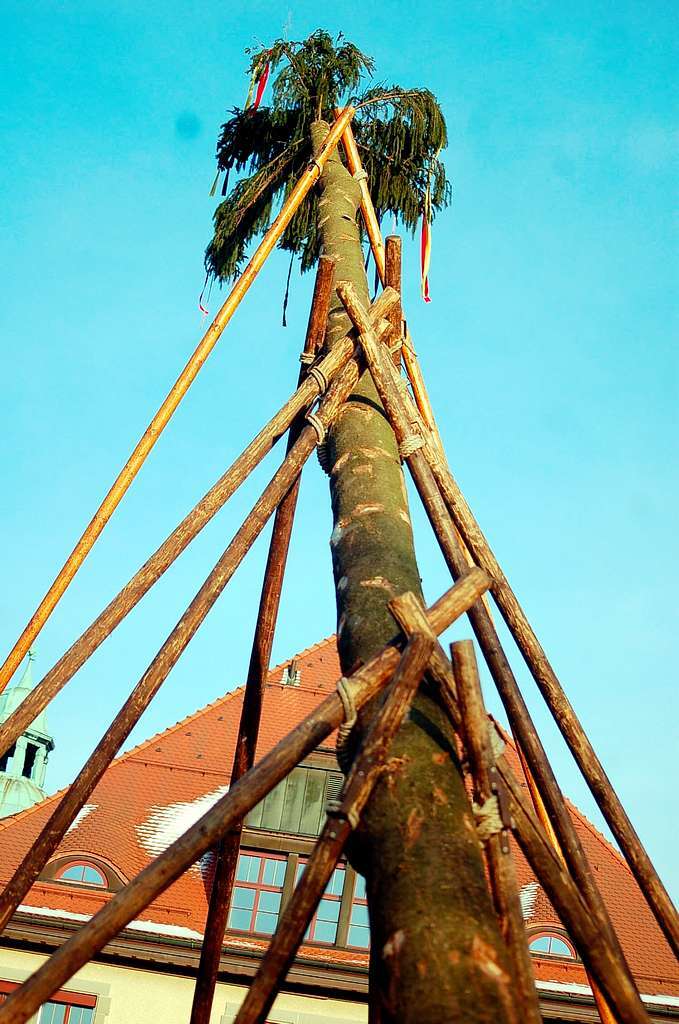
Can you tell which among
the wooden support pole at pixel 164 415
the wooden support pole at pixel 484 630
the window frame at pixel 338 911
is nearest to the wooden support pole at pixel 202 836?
the wooden support pole at pixel 484 630

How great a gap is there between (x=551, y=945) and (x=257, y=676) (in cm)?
960

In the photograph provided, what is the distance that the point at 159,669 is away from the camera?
4.68 m

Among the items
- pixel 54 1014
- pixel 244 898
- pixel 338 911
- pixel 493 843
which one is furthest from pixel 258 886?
pixel 493 843

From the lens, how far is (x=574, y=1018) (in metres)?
12.9

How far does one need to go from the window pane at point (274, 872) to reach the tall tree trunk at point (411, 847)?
10925mm

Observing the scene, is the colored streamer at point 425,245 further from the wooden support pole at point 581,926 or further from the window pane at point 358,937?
the window pane at point 358,937

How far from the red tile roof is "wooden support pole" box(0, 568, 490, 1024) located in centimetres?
1068

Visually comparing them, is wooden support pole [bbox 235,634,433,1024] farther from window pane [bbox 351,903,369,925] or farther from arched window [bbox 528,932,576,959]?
window pane [bbox 351,903,369,925]

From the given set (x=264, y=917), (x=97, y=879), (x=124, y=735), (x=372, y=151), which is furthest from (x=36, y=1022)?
(x=372, y=151)

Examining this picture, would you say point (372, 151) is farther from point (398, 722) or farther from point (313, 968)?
point (313, 968)

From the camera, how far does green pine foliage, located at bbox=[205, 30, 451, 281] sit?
8.59 m

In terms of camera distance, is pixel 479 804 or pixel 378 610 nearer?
pixel 479 804

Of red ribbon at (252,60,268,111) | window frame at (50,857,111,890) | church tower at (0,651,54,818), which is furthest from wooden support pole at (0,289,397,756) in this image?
church tower at (0,651,54,818)

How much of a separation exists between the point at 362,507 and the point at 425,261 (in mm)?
4748
